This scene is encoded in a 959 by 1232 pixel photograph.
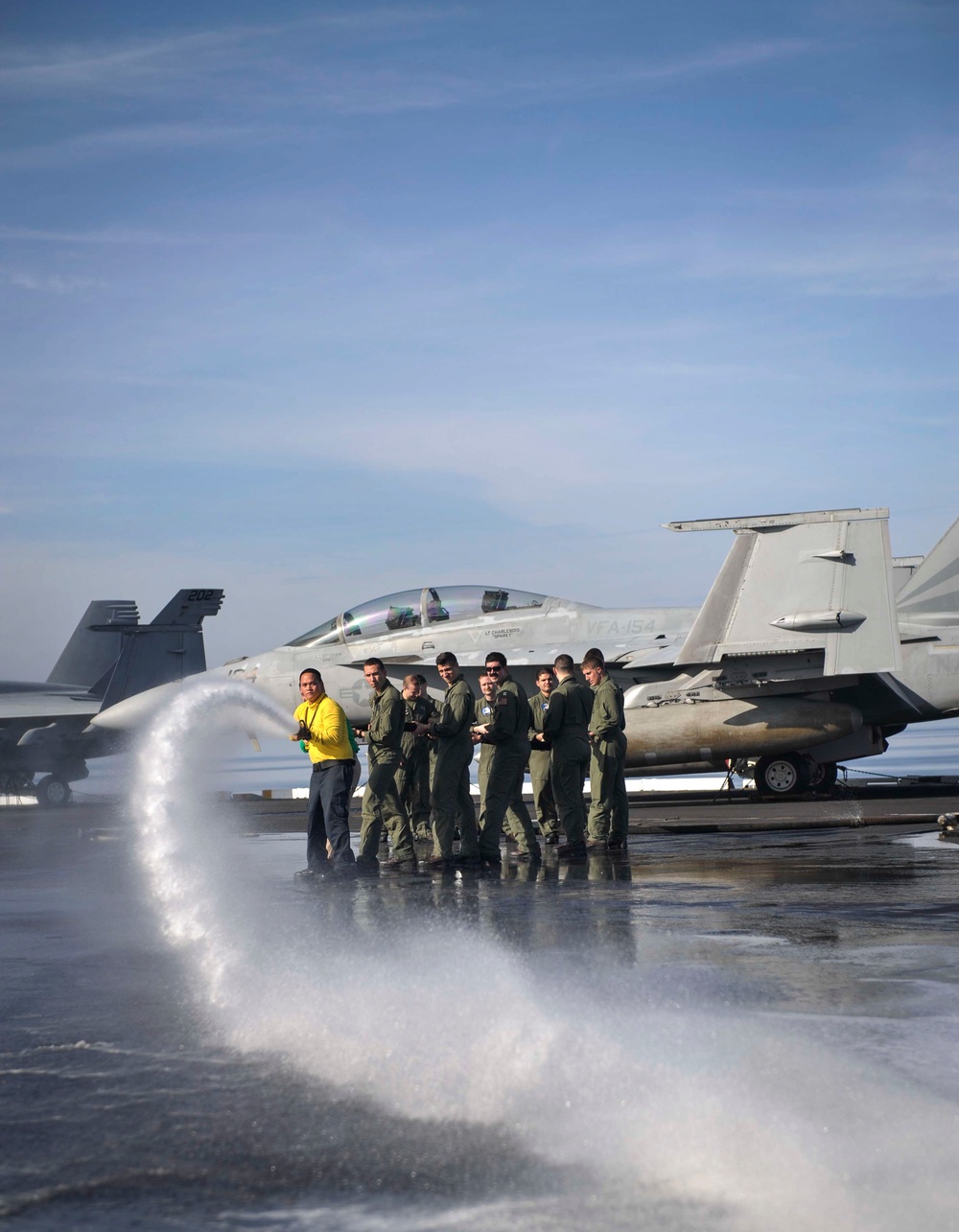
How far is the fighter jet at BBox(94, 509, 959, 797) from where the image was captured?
59.5 ft

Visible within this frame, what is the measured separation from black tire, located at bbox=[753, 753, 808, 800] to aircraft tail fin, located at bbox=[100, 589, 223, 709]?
1930cm

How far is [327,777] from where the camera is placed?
1119 cm

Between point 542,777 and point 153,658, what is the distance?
23.8 metres

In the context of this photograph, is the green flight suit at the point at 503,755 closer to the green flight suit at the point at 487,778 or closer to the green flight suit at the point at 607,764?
the green flight suit at the point at 487,778

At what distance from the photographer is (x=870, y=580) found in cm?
1803

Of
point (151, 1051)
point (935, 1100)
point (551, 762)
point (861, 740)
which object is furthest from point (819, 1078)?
point (861, 740)

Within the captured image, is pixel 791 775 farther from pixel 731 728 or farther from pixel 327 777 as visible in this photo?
pixel 327 777

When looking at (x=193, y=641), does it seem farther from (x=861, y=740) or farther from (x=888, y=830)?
(x=888, y=830)

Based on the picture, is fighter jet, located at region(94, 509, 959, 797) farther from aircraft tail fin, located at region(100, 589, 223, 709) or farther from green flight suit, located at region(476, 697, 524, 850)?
aircraft tail fin, located at region(100, 589, 223, 709)

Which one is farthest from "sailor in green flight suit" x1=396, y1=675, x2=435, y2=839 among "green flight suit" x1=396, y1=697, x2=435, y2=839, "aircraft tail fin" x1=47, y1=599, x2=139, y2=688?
"aircraft tail fin" x1=47, y1=599, x2=139, y2=688

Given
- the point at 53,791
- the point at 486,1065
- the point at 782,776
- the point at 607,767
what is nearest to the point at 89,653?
the point at 53,791

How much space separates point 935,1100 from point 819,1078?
1.21 feet

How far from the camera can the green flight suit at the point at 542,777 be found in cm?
1380

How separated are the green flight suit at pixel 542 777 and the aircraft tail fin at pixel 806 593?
16.0ft
